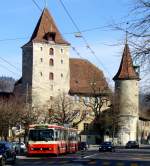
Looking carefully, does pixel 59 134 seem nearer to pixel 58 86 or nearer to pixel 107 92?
pixel 107 92

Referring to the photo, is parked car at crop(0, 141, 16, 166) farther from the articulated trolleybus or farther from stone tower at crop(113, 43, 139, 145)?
stone tower at crop(113, 43, 139, 145)

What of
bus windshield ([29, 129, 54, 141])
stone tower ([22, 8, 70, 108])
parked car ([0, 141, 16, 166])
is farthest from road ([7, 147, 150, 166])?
stone tower ([22, 8, 70, 108])

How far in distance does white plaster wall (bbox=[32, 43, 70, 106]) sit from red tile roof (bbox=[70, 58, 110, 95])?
5.29 m

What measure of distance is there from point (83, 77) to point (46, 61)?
53.7 feet

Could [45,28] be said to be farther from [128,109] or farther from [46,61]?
[128,109]

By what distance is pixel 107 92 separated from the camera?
104688 millimetres

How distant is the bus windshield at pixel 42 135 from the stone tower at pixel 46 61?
69577 mm

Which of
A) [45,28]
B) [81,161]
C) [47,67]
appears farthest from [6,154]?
[45,28]

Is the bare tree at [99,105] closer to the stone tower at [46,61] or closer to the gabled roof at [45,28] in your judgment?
the stone tower at [46,61]

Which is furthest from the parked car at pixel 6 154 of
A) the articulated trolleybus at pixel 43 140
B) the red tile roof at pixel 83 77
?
the red tile roof at pixel 83 77

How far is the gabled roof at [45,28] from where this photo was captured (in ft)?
396

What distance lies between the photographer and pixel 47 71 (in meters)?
119

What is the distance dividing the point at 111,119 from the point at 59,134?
185 ft

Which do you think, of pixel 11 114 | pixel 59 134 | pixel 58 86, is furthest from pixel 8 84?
pixel 59 134
